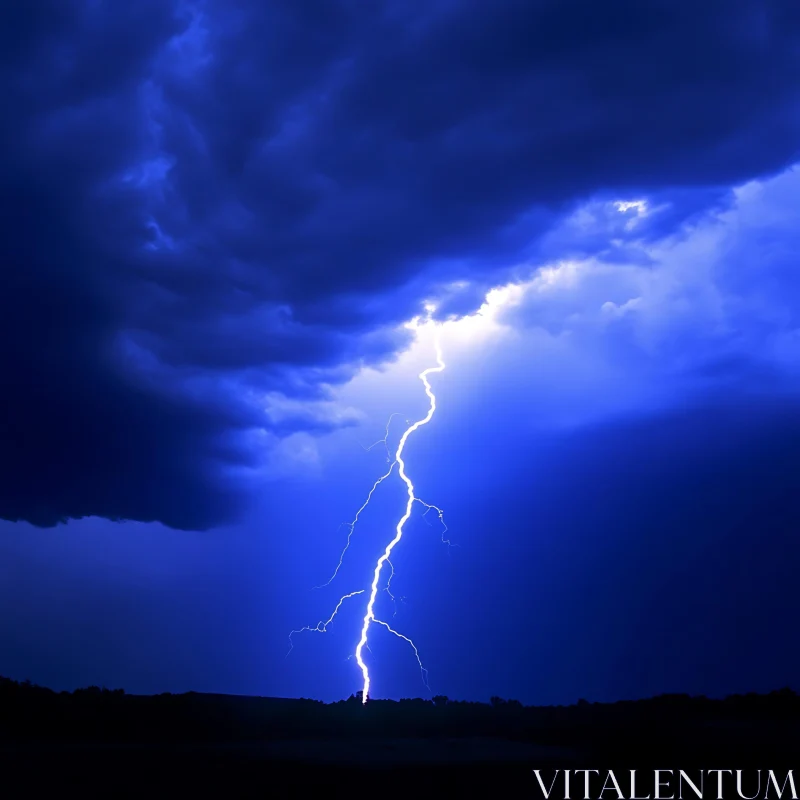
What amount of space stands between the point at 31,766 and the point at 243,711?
711cm

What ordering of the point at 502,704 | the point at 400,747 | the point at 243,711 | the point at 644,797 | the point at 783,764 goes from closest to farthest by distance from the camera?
the point at 644,797 < the point at 783,764 < the point at 400,747 < the point at 243,711 < the point at 502,704

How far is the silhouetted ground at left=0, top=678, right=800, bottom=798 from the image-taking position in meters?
12.0

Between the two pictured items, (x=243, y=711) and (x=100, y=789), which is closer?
(x=100, y=789)

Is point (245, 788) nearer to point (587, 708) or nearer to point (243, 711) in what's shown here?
point (243, 711)

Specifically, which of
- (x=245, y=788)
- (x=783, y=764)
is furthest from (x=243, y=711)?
(x=783, y=764)

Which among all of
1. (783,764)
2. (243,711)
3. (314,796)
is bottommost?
(314,796)

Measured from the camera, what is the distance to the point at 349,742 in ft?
54.1

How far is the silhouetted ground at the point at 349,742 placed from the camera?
471 inches

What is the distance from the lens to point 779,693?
1952 centimetres

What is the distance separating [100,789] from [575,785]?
680 cm

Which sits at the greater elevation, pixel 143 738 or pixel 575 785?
pixel 143 738

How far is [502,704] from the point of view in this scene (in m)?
21.5

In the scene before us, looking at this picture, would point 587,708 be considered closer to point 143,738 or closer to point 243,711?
point 243,711

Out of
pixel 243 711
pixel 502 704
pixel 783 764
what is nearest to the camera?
pixel 783 764
